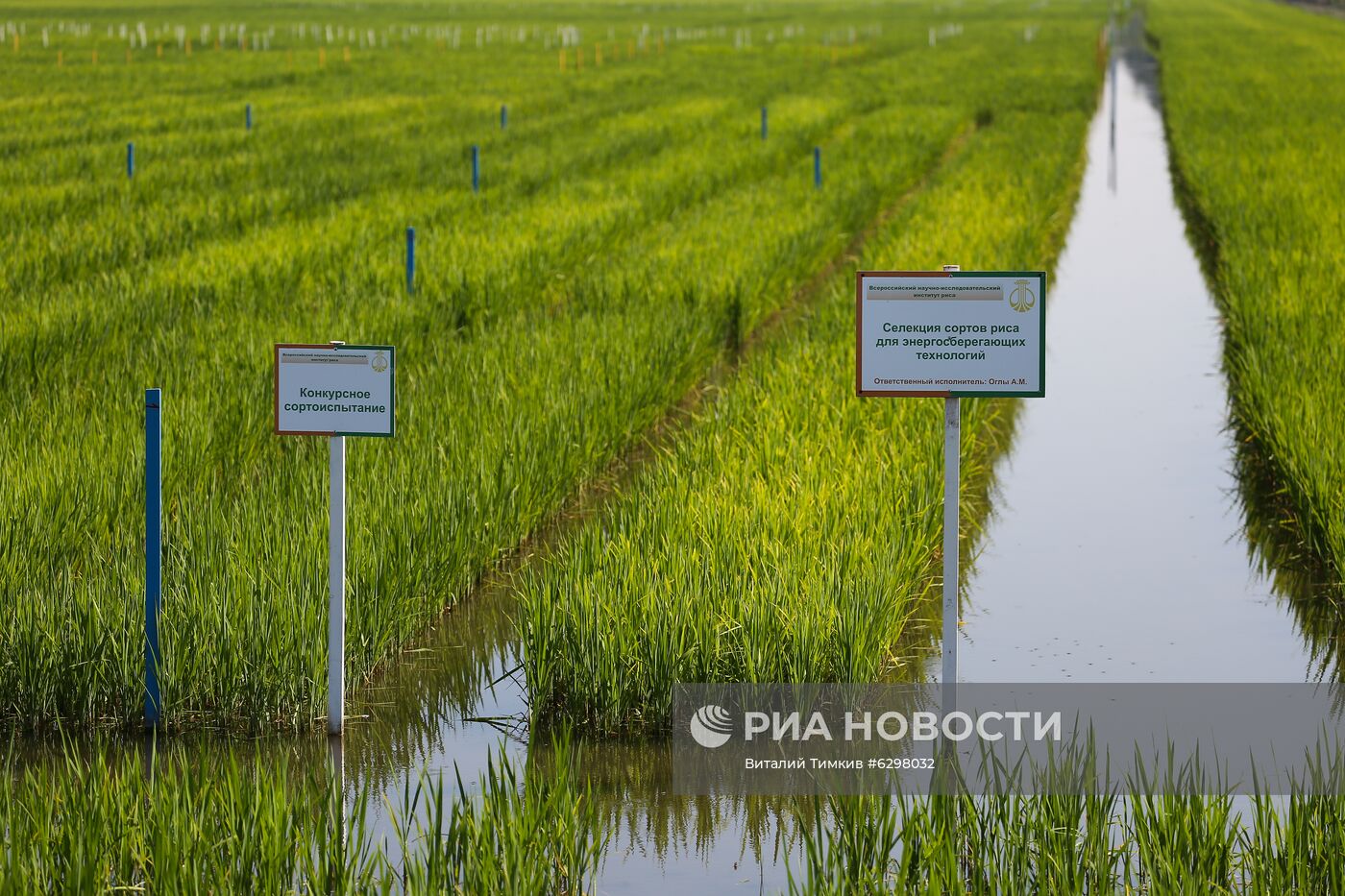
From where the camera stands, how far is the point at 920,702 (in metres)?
5.61

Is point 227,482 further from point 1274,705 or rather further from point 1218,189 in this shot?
point 1218,189

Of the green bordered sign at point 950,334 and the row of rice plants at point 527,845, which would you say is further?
the green bordered sign at point 950,334

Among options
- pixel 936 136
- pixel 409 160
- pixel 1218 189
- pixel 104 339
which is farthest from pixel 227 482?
pixel 936 136

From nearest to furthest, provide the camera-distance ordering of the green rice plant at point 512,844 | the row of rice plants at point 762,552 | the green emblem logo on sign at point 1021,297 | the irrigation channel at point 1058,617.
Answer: the green rice plant at point 512,844 → the irrigation channel at point 1058,617 → the green emblem logo on sign at point 1021,297 → the row of rice plants at point 762,552

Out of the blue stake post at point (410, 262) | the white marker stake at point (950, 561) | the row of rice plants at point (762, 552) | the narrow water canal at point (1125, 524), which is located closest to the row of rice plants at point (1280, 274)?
the narrow water canal at point (1125, 524)

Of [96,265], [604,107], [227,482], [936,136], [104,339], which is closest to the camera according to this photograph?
[227,482]

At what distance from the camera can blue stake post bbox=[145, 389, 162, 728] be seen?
16.9ft

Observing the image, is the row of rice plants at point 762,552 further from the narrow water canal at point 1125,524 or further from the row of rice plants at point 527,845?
the row of rice plants at point 527,845

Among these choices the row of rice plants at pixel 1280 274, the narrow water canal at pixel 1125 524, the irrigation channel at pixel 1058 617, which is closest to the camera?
the irrigation channel at pixel 1058 617

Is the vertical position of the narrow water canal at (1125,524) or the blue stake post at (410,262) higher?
the blue stake post at (410,262)

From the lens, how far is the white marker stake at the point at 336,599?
201 inches

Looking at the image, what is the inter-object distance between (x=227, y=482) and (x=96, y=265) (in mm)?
7237

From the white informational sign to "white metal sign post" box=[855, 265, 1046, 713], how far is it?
1.41 m

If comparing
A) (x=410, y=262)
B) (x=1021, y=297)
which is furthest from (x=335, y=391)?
(x=410, y=262)
